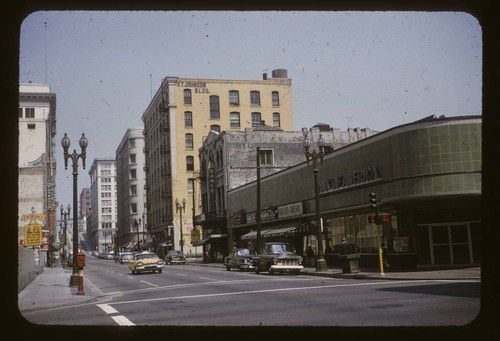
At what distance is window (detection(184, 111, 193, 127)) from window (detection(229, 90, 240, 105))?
20.5 ft

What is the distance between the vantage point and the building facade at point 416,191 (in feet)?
88.6

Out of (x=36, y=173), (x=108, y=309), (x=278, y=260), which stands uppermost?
(x=36, y=173)

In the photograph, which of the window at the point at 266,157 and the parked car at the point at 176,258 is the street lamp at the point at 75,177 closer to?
the window at the point at 266,157

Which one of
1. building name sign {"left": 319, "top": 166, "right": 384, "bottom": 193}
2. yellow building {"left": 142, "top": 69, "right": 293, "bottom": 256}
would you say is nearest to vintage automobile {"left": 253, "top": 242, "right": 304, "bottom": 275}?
building name sign {"left": 319, "top": 166, "right": 384, "bottom": 193}

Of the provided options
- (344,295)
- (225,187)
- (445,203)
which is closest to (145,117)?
(225,187)

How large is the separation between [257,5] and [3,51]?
5.80 feet

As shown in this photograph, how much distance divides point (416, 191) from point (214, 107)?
56.0 meters

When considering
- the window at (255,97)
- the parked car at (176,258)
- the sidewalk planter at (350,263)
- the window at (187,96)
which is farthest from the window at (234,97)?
the sidewalk planter at (350,263)

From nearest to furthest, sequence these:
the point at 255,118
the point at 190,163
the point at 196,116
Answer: the point at 196,116
the point at 255,118
the point at 190,163

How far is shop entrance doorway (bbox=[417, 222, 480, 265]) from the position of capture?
28.1 m

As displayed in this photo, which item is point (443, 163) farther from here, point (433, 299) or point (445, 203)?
point (433, 299)

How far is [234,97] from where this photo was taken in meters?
81.8

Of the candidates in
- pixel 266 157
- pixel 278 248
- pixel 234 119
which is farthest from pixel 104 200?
pixel 278 248

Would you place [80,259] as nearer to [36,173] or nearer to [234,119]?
[36,173]
